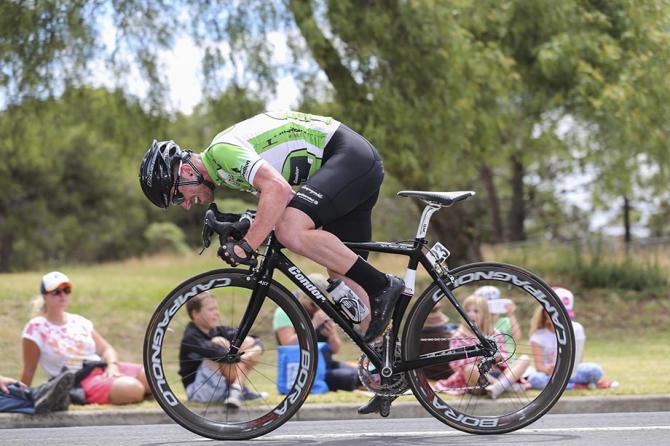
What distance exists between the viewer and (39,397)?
308 inches

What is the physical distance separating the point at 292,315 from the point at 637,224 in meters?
41.6

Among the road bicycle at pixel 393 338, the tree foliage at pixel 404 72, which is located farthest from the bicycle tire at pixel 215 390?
the tree foliage at pixel 404 72

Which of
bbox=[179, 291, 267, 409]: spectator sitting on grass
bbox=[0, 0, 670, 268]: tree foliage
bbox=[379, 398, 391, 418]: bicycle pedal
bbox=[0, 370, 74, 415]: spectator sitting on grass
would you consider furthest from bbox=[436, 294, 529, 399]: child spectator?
bbox=[0, 0, 670, 268]: tree foliage

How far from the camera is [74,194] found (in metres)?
50.2

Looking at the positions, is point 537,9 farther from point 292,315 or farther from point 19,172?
point 19,172

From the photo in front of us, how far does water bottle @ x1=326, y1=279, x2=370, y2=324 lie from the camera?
588 cm

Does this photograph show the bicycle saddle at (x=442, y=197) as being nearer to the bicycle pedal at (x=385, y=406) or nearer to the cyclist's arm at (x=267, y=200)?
the cyclist's arm at (x=267, y=200)

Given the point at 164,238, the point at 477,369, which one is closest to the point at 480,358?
the point at 477,369

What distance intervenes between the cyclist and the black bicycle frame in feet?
0.25

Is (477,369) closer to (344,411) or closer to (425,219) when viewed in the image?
(425,219)

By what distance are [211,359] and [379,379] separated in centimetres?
91

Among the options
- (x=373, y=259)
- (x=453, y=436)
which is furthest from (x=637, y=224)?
(x=453, y=436)

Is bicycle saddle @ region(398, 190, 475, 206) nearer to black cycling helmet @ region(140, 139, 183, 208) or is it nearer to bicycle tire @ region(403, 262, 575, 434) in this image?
bicycle tire @ region(403, 262, 575, 434)

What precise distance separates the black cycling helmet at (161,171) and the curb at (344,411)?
2590 millimetres
